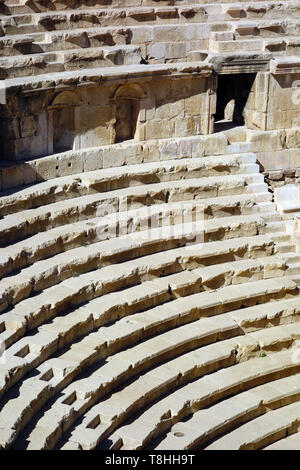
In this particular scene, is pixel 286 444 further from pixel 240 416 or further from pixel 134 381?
pixel 134 381

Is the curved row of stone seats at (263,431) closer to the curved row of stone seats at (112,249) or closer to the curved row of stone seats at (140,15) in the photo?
the curved row of stone seats at (112,249)

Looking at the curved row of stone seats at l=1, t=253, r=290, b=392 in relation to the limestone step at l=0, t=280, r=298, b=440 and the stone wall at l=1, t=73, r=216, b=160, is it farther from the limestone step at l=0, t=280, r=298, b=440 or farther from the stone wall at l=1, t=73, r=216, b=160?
the stone wall at l=1, t=73, r=216, b=160

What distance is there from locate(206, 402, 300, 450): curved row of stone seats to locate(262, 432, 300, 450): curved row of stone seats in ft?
0.16

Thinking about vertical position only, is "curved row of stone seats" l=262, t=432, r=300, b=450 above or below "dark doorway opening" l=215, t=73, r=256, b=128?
below

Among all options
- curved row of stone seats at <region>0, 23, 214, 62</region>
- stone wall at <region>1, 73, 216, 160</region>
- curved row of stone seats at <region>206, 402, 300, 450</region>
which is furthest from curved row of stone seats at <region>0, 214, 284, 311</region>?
curved row of stone seats at <region>0, 23, 214, 62</region>

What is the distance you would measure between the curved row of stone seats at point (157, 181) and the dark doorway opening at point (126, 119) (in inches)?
26.9

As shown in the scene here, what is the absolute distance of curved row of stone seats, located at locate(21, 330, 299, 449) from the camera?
1097 centimetres

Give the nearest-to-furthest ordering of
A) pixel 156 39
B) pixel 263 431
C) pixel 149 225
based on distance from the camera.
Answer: pixel 263 431 → pixel 149 225 → pixel 156 39

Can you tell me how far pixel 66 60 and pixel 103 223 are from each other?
9.12 feet

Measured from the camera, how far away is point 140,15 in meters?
16.7

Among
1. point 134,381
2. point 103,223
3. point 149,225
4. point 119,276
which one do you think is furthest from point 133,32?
point 134,381

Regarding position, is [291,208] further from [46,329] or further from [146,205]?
[46,329]

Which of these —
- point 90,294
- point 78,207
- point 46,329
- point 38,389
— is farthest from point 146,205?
point 38,389

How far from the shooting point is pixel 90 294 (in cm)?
1322
